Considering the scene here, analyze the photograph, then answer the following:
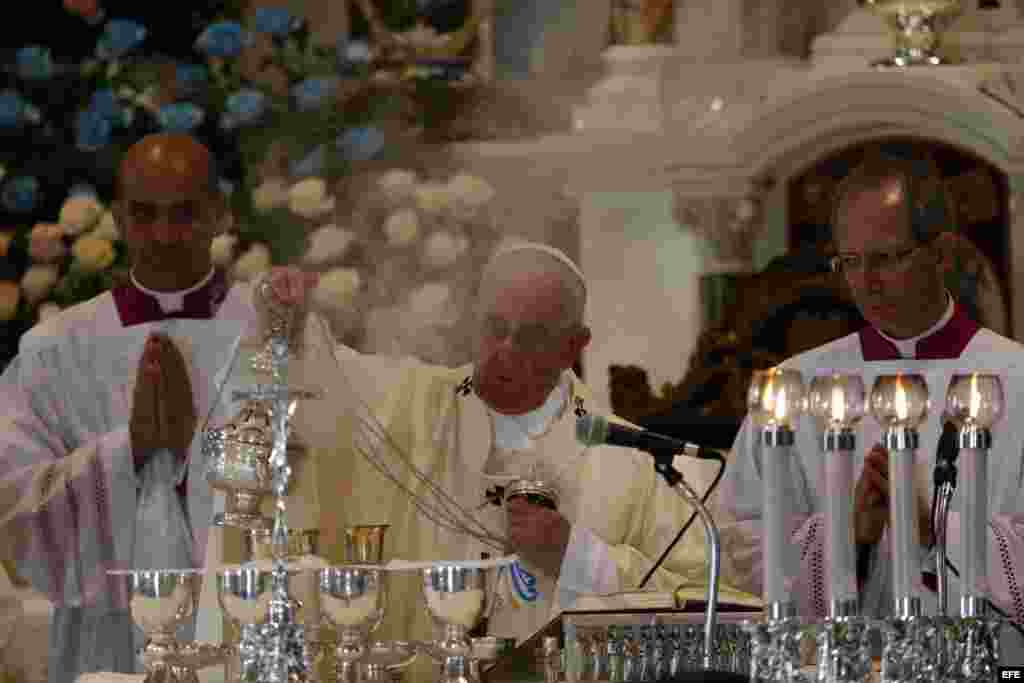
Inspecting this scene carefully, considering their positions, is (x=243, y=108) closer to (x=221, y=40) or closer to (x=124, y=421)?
(x=221, y=40)

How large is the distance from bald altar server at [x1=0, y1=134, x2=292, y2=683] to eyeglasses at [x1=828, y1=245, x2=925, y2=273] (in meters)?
1.98

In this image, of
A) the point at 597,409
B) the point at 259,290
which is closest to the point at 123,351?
the point at 597,409

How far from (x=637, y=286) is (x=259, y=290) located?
4.68 meters

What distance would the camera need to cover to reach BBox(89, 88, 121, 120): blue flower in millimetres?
10977

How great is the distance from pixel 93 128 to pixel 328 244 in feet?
3.17

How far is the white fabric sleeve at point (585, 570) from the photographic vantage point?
718 cm

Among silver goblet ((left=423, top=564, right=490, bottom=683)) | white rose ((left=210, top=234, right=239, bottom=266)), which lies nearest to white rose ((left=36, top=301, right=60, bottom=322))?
white rose ((left=210, top=234, right=239, bottom=266))

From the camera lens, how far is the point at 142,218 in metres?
8.28

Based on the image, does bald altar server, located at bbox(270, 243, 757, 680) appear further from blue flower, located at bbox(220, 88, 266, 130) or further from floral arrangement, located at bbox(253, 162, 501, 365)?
blue flower, located at bbox(220, 88, 266, 130)

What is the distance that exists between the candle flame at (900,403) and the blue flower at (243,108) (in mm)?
6118

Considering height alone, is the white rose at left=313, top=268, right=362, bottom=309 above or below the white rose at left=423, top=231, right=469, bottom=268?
below

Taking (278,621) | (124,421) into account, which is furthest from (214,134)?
(278,621)

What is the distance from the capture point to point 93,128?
36.0ft

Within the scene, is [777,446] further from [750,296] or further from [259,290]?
[750,296]
